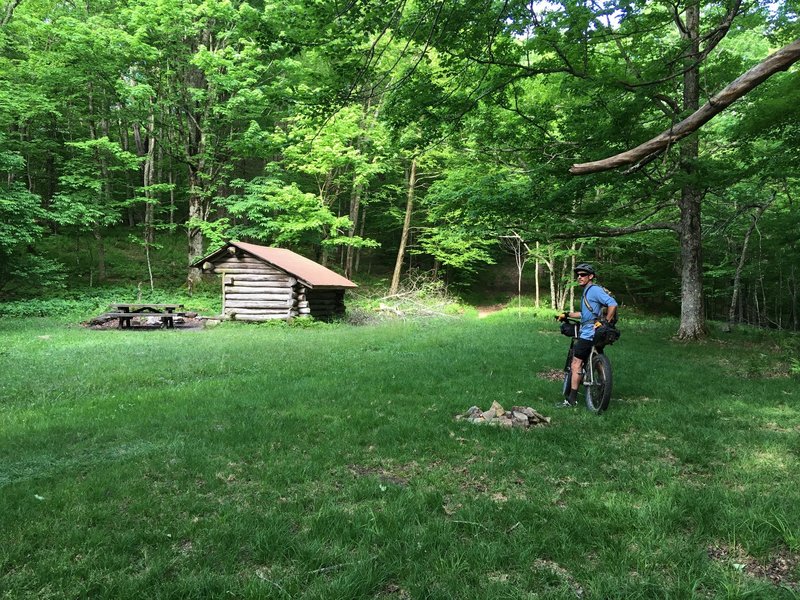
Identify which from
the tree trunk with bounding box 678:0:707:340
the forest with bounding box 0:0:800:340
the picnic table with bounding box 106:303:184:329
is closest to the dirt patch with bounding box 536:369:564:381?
the forest with bounding box 0:0:800:340

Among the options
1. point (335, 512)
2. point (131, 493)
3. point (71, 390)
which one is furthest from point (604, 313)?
point (71, 390)

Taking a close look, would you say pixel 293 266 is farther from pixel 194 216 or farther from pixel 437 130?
pixel 437 130

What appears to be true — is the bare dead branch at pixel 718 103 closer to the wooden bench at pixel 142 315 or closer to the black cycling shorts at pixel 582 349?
the black cycling shorts at pixel 582 349

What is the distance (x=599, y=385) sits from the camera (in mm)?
6508

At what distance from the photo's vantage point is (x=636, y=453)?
483cm

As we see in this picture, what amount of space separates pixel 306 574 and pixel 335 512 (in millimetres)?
757

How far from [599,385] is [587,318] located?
955 mm

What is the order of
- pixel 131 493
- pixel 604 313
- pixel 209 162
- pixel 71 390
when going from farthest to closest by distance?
pixel 209 162 < pixel 71 390 < pixel 604 313 < pixel 131 493

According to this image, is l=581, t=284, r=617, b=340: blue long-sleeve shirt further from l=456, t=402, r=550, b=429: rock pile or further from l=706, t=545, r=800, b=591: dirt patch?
l=706, t=545, r=800, b=591: dirt patch

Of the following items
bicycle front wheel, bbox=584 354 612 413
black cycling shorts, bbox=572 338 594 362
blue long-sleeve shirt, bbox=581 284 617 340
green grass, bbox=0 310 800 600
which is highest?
blue long-sleeve shirt, bbox=581 284 617 340

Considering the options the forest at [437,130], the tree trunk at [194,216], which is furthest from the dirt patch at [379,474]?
the tree trunk at [194,216]

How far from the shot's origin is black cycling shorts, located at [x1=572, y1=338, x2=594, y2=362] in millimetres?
6609

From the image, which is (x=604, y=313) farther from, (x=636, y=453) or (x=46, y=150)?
(x=46, y=150)

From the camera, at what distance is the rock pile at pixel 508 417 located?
5.79 meters
